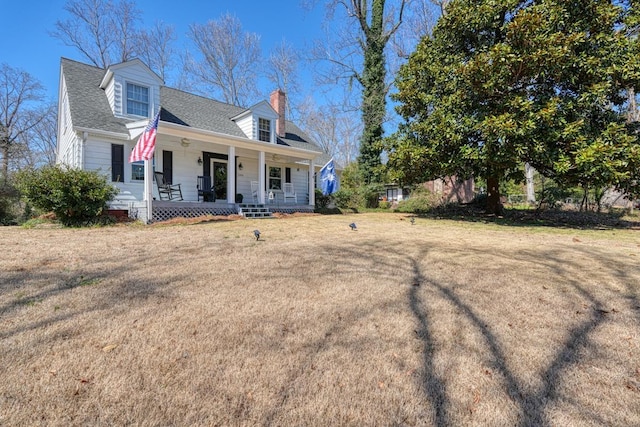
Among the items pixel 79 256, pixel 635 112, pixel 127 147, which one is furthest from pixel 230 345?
pixel 635 112

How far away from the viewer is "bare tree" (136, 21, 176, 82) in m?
23.7

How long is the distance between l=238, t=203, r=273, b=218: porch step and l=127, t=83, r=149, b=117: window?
5.29 meters

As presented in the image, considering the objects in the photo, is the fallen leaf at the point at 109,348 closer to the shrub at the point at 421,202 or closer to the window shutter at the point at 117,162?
the window shutter at the point at 117,162

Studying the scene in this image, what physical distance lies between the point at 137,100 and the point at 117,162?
276cm

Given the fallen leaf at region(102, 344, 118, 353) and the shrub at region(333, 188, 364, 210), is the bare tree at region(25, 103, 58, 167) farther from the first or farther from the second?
the fallen leaf at region(102, 344, 118, 353)

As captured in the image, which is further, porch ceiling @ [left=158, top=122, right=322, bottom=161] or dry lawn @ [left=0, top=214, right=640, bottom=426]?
porch ceiling @ [left=158, top=122, right=322, bottom=161]

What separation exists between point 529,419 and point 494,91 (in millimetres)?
10230

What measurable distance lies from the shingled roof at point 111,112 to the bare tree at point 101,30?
12.0m

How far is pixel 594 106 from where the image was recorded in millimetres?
9117

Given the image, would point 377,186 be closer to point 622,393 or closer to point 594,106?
point 594,106

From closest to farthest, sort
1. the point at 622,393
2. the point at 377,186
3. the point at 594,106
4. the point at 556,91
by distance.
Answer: the point at 622,393 → the point at 594,106 → the point at 556,91 → the point at 377,186

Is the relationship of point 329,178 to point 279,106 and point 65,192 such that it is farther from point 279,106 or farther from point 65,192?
point 65,192

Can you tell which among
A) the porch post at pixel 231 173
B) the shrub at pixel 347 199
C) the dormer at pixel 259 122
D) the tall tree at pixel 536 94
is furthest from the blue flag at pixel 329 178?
the porch post at pixel 231 173

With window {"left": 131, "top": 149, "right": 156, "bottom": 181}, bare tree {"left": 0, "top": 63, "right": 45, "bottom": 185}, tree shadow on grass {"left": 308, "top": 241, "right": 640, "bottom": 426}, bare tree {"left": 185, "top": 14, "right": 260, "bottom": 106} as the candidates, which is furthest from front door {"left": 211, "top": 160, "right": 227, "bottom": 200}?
bare tree {"left": 0, "top": 63, "right": 45, "bottom": 185}
